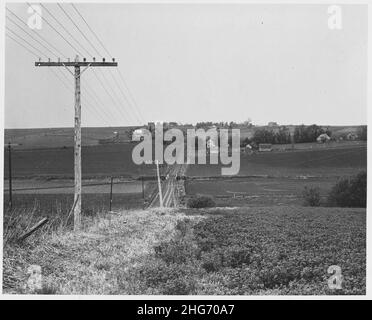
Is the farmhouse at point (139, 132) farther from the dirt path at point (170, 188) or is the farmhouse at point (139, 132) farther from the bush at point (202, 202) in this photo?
the bush at point (202, 202)

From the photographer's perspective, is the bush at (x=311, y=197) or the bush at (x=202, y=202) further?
the bush at (x=311, y=197)

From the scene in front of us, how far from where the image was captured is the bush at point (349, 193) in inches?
1298

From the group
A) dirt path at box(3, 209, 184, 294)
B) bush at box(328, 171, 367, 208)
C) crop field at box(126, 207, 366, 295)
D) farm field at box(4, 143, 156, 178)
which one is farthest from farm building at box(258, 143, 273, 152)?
dirt path at box(3, 209, 184, 294)

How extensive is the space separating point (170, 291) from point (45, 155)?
1687cm

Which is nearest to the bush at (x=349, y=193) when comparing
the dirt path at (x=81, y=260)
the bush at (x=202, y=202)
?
the bush at (x=202, y=202)

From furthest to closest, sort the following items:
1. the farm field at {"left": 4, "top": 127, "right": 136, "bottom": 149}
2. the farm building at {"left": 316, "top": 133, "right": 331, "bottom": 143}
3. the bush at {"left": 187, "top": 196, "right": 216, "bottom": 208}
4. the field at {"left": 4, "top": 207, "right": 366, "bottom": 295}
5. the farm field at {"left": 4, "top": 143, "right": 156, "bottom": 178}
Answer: the bush at {"left": 187, "top": 196, "right": 216, "bottom": 208}, the farm field at {"left": 4, "top": 143, "right": 156, "bottom": 178}, the farm building at {"left": 316, "top": 133, "right": 331, "bottom": 143}, the farm field at {"left": 4, "top": 127, "right": 136, "bottom": 149}, the field at {"left": 4, "top": 207, "right": 366, "bottom": 295}

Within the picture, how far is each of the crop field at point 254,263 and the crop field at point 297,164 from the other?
9.80 m

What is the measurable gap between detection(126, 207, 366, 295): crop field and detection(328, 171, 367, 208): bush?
685 inches

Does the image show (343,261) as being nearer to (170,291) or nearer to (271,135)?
(170,291)

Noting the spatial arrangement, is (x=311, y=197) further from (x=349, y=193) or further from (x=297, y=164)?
(x=297, y=164)

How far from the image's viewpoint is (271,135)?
87.6ft

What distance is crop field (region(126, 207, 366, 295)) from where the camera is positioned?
368 inches

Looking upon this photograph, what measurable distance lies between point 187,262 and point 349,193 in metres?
26.9

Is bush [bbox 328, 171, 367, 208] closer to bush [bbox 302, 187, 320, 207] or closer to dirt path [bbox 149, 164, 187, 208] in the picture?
bush [bbox 302, 187, 320, 207]
